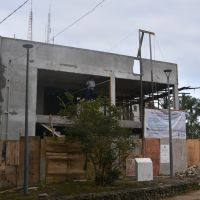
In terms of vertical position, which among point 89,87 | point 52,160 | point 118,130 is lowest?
point 52,160

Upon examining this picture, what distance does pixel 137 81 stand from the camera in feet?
127

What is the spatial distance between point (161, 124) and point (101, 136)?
530 inches

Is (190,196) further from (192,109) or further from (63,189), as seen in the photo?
(192,109)

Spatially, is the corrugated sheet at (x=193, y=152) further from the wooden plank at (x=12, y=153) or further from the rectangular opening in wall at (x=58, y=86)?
the wooden plank at (x=12, y=153)

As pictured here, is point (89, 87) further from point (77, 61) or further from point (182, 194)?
point (182, 194)

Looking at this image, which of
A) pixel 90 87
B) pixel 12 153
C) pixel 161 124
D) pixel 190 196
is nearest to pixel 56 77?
pixel 90 87

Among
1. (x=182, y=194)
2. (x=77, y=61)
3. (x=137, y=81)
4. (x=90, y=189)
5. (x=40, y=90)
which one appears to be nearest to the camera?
(x=90, y=189)

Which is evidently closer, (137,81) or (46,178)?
(46,178)

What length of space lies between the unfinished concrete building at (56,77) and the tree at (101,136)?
5068 mm

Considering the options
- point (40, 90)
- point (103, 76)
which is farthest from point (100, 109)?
point (40, 90)

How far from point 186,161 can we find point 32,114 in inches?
428

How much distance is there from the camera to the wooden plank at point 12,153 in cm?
2286

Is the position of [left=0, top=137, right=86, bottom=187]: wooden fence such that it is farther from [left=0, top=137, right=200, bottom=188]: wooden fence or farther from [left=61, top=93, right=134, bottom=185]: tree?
[left=61, top=93, right=134, bottom=185]: tree

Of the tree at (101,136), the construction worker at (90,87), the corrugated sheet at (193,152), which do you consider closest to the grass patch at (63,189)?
the tree at (101,136)
